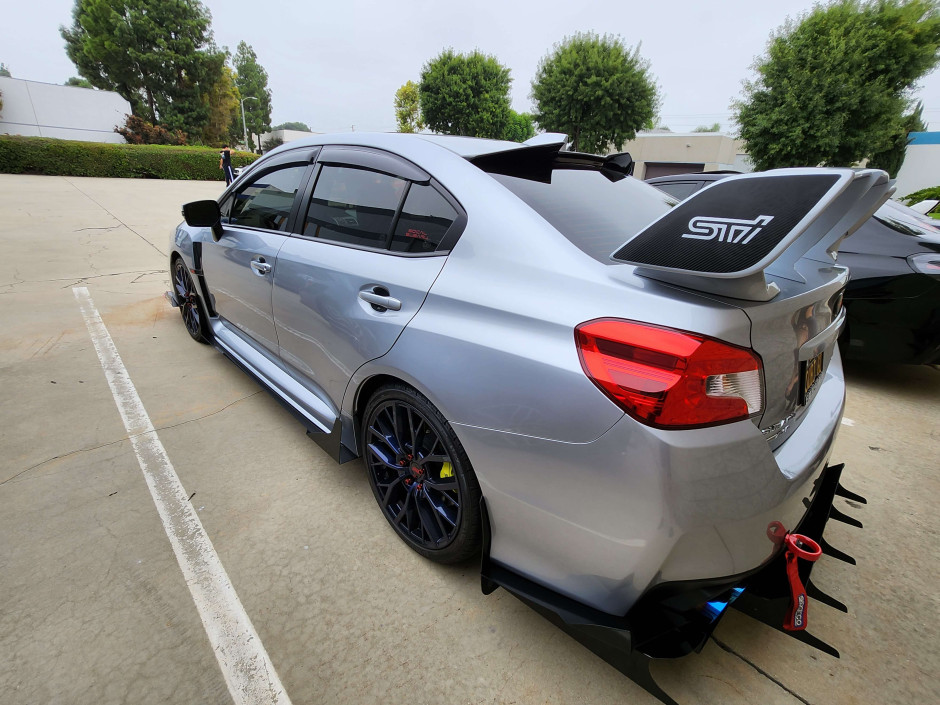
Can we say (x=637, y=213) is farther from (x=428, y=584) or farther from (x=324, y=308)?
(x=428, y=584)

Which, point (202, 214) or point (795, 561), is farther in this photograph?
point (202, 214)

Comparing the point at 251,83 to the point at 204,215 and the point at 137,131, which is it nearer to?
the point at 137,131

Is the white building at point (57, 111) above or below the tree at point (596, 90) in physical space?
below

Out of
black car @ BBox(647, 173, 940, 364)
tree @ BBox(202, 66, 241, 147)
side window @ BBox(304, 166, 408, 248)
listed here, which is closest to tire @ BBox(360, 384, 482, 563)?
side window @ BBox(304, 166, 408, 248)

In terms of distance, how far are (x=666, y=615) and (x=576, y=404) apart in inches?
25.2

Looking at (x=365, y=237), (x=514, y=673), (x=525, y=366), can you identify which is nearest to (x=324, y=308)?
(x=365, y=237)

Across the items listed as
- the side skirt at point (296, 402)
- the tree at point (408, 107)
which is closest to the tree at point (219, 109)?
the tree at point (408, 107)

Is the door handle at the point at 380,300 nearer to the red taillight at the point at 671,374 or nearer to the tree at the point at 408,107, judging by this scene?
the red taillight at the point at 671,374

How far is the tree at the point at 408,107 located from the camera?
51.6m

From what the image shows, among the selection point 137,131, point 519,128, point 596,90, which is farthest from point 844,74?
point 137,131

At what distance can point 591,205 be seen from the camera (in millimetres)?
1741

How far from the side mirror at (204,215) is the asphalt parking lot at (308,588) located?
1153mm

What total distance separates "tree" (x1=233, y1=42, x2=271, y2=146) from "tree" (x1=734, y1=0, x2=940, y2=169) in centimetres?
8536

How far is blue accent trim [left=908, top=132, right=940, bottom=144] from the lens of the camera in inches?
1099
